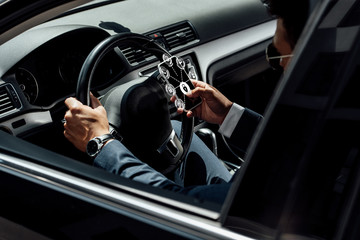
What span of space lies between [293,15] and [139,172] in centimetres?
64

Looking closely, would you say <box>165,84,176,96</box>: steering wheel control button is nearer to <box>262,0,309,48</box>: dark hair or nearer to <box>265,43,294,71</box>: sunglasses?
<box>265,43,294,71</box>: sunglasses

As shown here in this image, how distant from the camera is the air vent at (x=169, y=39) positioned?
9.57ft

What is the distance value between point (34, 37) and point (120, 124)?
74 cm

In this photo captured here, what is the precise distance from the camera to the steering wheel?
219 cm

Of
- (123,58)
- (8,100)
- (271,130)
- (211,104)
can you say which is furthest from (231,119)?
(271,130)

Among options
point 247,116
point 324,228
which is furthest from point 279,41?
point 324,228

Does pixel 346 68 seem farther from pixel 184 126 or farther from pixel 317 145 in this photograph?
pixel 184 126

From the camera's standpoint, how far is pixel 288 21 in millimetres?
1580

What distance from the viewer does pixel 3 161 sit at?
5.44 feet

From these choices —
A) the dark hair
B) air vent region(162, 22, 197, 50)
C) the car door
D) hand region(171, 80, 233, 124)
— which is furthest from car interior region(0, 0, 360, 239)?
air vent region(162, 22, 197, 50)

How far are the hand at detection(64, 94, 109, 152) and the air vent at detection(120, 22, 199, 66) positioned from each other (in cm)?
108

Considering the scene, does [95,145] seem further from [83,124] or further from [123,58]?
[123,58]

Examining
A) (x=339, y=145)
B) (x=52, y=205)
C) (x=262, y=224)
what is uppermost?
(x=339, y=145)

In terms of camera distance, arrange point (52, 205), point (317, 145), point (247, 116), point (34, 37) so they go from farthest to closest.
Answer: point (34, 37) < point (247, 116) < point (52, 205) < point (317, 145)
